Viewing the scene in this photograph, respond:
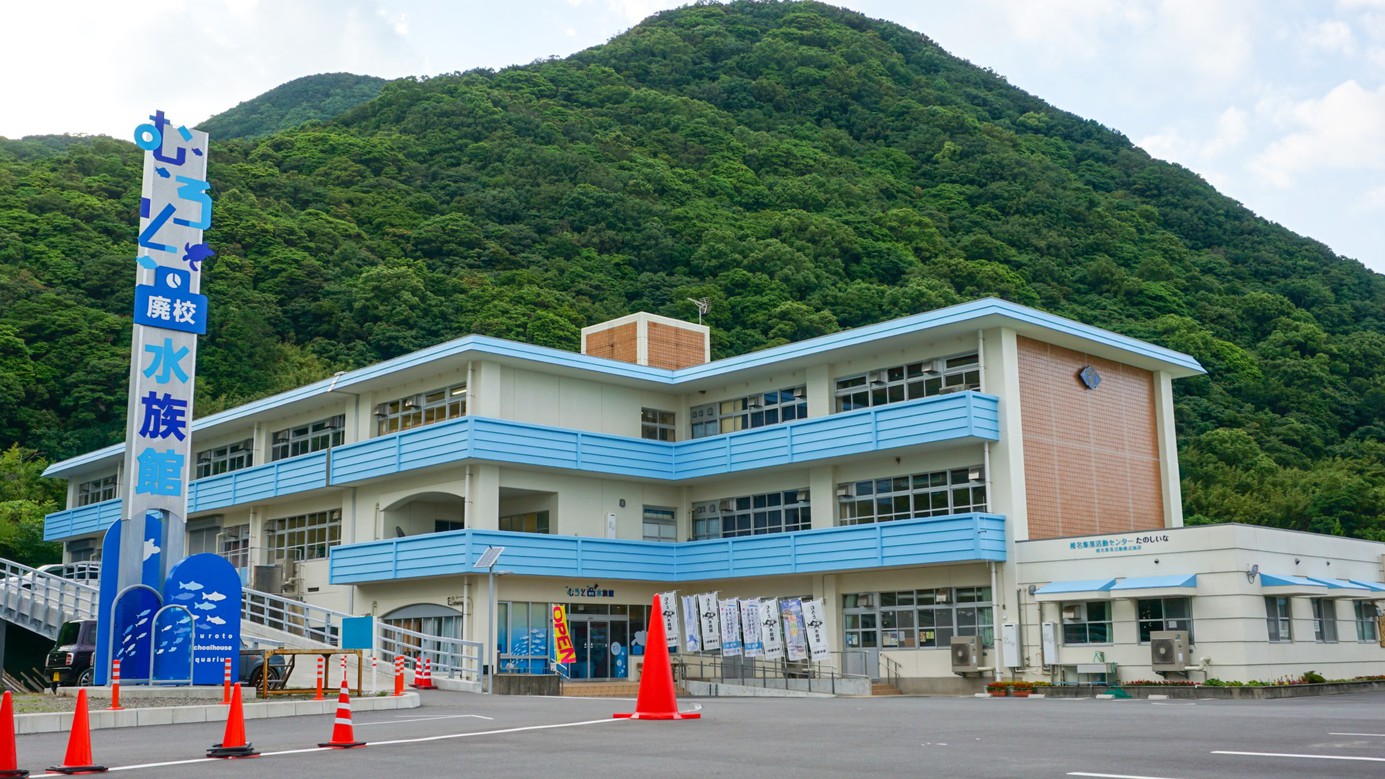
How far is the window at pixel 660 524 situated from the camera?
38750 mm

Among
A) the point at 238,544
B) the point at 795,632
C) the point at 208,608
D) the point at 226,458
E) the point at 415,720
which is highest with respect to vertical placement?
the point at 226,458

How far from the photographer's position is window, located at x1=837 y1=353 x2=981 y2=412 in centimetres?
3288

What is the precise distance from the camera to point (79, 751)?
1186cm

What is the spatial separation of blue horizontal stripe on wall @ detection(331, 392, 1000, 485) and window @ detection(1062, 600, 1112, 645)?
4493 millimetres

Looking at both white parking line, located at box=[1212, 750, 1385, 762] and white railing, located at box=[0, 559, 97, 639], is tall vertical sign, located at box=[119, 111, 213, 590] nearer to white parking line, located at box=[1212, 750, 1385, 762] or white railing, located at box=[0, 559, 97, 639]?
white railing, located at box=[0, 559, 97, 639]

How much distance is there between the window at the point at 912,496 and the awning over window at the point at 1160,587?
449 centimetres

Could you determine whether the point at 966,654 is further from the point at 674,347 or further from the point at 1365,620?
the point at 674,347

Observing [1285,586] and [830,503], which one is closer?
[1285,586]

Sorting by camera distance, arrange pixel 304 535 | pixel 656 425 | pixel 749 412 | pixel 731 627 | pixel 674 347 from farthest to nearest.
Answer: pixel 304 535 < pixel 674 347 < pixel 656 425 < pixel 749 412 < pixel 731 627

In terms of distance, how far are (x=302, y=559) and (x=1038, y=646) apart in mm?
23936

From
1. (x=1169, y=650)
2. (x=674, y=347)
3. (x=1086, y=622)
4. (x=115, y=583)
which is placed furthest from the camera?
(x=674, y=347)

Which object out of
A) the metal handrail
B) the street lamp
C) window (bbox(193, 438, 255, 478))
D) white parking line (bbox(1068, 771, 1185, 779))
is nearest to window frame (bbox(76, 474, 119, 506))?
window (bbox(193, 438, 255, 478))

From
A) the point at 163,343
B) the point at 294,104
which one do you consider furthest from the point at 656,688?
the point at 294,104

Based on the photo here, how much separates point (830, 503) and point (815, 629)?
4656 millimetres
